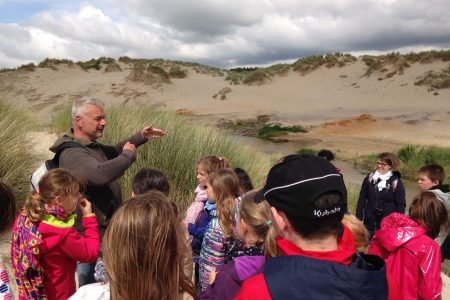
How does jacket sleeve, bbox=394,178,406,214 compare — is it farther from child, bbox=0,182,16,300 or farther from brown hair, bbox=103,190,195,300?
child, bbox=0,182,16,300

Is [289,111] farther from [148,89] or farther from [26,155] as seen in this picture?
[26,155]

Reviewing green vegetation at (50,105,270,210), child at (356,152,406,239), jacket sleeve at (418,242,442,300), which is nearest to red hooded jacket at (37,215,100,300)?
jacket sleeve at (418,242,442,300)

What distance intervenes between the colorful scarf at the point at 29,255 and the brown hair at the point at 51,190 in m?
0.05

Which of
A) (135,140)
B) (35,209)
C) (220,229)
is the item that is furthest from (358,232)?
(135,140)

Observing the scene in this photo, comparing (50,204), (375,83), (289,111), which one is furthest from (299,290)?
(375,83)

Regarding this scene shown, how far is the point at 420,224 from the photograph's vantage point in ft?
9.59

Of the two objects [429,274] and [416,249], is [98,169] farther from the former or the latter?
[429,274]

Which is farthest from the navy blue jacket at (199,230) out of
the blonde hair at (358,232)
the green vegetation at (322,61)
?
the green vegetation at (322,61)

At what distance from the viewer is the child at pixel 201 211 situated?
3287mm

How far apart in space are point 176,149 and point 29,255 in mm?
4305

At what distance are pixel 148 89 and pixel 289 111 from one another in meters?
12.9

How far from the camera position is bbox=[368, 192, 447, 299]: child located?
2.68 metres

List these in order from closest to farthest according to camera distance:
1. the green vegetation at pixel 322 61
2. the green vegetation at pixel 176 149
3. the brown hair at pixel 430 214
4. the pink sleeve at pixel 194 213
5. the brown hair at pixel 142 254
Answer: the brown hair at pixel 142 254
the brown hair at pixel 430 214
the pink sleeve at pixel 194 213
the green vegetation at pixel 176 149
the green vegetation at pixel 322 61

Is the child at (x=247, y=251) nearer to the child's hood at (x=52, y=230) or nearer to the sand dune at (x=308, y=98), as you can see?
the child's hood at (x=52, y=230)
